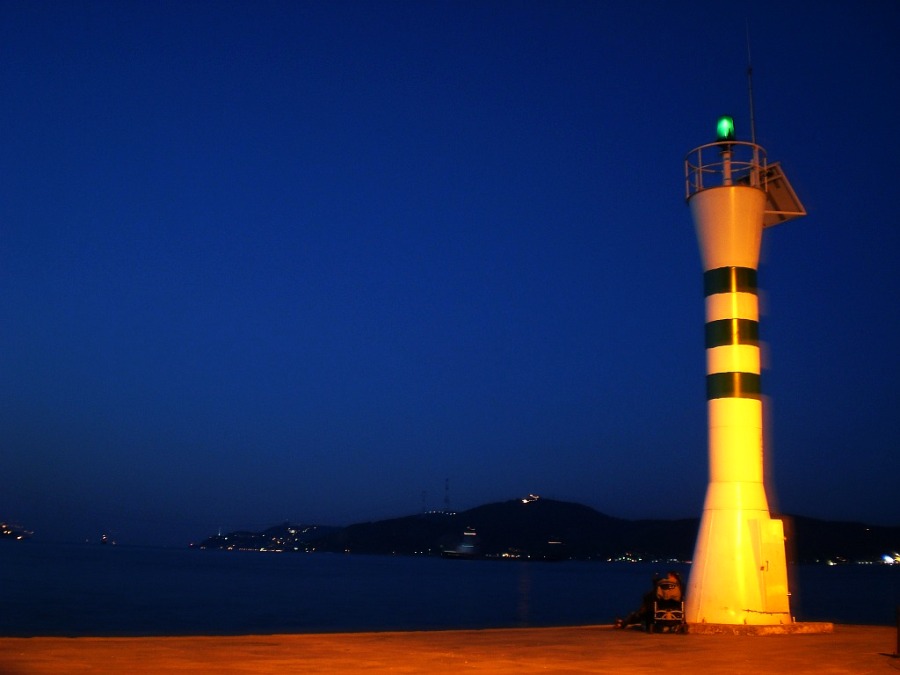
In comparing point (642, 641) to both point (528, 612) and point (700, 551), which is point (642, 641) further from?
point (528, 612)

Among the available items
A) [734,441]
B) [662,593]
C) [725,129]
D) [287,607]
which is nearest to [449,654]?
[662,593]

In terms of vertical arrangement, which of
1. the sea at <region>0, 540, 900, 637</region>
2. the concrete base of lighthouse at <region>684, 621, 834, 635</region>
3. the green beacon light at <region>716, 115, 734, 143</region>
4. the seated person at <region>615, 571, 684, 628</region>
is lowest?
the sea at <region>0, 540, 900, 637</region>

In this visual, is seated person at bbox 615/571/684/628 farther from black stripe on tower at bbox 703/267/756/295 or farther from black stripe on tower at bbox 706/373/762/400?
black stripe on tower at bbox 703/267/756/295

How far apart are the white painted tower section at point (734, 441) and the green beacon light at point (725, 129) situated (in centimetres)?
107

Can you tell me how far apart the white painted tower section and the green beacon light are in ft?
3.51

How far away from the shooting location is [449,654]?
436 inches

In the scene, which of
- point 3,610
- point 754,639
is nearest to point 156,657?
point 754,639

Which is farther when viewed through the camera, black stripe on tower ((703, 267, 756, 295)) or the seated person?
black stripe on tower ((703, 267, 756, 295))

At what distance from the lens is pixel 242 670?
9.23 metres

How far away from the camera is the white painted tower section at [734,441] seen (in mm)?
15188

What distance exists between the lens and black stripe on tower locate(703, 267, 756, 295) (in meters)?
15.8

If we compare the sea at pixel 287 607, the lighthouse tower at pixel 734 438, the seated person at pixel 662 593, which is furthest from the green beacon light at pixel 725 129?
the sea at pixel 287 607

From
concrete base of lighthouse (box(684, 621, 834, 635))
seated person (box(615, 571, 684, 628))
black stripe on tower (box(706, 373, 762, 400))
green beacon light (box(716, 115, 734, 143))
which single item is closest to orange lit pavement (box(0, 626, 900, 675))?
concrete base of lighthouse (box(684, 621, 834, 635))

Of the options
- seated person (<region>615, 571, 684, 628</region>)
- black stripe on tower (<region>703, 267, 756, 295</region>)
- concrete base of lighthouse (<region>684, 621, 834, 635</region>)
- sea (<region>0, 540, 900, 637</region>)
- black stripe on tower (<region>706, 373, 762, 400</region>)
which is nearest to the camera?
concrete base of lighthouse (<region>684, 621, 834, 635</region>)
